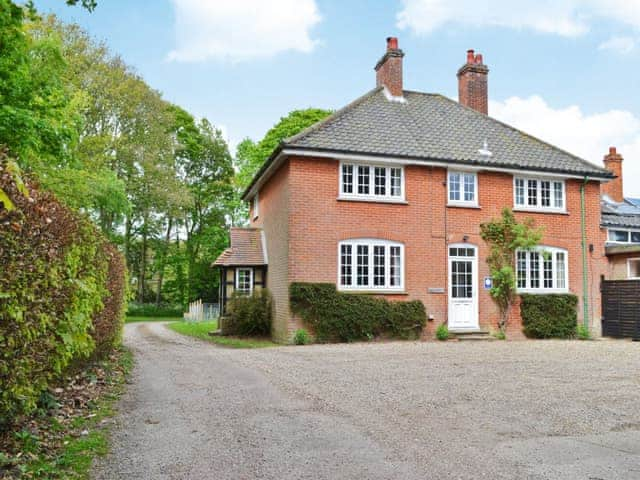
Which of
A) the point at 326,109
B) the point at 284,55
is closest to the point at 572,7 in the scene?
the point at 284,55

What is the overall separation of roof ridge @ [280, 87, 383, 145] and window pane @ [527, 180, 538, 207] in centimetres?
643

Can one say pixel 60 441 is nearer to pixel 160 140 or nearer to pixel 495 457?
pixel 495 457

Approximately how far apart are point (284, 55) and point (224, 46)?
2088mm

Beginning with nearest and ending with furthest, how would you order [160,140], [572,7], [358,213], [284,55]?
[572,7], [284,55], [358,213], [160,140]

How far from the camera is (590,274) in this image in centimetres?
2052

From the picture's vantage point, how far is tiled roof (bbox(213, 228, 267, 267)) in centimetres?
2112

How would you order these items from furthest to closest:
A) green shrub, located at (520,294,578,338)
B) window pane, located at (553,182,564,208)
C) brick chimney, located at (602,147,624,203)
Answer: brick chimney, located at (602,147,624,203), window pane, located at (553,182,564,208), green shrub, located at (520,294,578,338)

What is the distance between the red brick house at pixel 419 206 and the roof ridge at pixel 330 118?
7cm

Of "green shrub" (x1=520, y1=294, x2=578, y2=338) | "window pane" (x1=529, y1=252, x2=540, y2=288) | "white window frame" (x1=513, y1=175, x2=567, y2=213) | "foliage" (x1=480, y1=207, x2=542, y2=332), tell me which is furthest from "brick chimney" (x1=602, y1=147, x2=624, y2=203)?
"foliage" (x1=480, y1=207, x2=542, y2=332)

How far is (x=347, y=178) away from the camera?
1806cm

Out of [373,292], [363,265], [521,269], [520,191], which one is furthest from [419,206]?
[521,269]

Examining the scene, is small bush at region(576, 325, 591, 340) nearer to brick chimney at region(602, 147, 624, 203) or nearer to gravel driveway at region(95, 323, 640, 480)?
gravel driveway at region(95, 323, 640, 480)

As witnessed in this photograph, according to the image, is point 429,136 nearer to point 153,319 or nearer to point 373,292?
point 373,292

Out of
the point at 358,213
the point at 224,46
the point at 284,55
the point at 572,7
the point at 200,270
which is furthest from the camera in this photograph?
the point at 200,270
